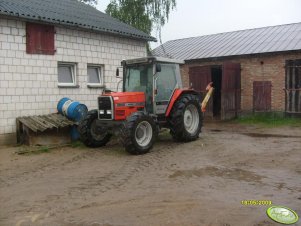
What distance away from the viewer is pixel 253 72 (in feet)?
52.4

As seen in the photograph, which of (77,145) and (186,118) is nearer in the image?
(77,145)

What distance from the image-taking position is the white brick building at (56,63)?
9.59 meters

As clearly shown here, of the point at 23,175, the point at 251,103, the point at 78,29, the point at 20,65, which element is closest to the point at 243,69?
the point at 251,103

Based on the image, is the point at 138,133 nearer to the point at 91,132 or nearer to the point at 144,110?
the point at 144,110

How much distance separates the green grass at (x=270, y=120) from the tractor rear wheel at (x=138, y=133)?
6.80m

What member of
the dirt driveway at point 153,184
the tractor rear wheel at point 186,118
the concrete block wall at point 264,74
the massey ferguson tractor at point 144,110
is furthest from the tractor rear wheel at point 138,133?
the concrete block wall at point 264,74

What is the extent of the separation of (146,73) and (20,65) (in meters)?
3.36

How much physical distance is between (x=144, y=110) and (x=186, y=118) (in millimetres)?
1413

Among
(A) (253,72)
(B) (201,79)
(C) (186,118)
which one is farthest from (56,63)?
(A) (253,72)

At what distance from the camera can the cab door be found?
9.09 m

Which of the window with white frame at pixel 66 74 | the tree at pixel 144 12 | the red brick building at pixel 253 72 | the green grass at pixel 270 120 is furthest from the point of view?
the tree at pixel 144 12

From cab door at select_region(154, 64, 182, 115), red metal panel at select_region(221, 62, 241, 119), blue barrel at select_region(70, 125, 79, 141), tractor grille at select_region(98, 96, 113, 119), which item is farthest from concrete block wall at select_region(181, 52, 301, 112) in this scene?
tractor grille at select_region(98, 96, 113, 119)

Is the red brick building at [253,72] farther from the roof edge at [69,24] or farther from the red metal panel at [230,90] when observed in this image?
the roof edge at [69,24]

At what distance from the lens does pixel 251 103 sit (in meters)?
16.1
